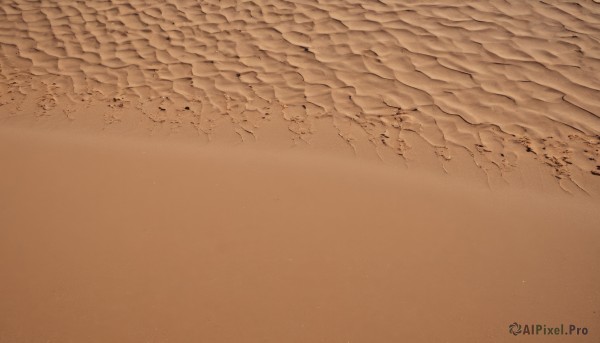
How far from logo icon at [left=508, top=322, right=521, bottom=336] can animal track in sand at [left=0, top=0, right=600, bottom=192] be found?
4.50ft

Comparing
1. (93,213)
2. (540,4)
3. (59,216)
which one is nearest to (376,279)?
(93,213)

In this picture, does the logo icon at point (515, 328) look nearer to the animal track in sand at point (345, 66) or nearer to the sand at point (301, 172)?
the sand at point (301, 172)

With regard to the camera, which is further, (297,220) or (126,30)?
(126,30)

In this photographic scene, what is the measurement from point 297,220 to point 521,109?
235cm

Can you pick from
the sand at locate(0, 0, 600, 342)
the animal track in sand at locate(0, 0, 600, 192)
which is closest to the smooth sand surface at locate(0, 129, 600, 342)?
the sand at locate(0, 0, 600, 342)

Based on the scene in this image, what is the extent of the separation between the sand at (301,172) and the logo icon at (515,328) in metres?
0.03

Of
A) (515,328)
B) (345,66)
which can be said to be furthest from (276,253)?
(345,66)

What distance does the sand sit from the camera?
2.67m

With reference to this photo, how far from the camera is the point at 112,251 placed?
299 cm

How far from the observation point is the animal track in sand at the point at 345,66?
3932 mm

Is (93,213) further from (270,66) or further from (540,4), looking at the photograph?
(540,4)

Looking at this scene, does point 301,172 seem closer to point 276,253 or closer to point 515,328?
point 276,253

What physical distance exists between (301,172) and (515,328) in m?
1.82

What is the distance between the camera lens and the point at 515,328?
2.54 meters
